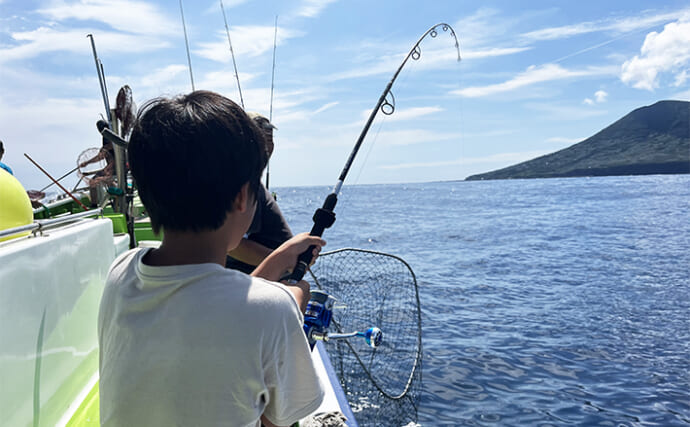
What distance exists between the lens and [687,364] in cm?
643

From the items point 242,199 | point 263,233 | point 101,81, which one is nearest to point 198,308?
point 242,199

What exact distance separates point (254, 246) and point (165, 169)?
5.94ft

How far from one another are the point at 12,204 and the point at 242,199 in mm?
1718

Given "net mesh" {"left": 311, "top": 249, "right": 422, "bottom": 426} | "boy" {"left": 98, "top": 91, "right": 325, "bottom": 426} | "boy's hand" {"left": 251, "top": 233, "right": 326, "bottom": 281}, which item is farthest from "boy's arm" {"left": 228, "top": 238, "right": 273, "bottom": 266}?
"boy" {"left": 98, "top": 91, "right": 325, "bottom": 426}

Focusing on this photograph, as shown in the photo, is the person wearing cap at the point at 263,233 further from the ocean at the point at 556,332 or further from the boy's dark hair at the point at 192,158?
the ocean at the point at 556,332

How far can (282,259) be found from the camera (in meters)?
1.58

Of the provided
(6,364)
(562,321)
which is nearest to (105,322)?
(6,364)

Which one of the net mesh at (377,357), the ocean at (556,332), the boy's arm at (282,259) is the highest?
the boy's arm at (282,259)

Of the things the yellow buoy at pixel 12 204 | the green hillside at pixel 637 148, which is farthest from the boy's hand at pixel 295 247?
the green hillside at pixel 637 148

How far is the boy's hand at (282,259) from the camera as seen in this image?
154 centimetres

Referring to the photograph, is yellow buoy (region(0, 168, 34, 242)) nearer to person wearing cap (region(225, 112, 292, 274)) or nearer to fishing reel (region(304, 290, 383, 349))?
person wearing cap (region(225, 112, 292, 274))

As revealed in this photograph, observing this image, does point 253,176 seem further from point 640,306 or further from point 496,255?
point 496,255

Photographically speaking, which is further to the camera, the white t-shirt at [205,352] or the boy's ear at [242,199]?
the boy's ear at [242,199]

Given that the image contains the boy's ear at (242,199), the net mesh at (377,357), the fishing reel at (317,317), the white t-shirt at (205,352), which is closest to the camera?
the white t-shirt at (205,352)
